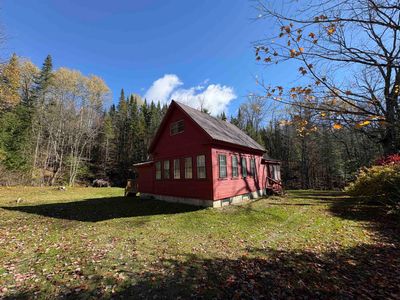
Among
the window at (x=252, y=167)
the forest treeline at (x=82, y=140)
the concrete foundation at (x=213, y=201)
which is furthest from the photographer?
the forest treeline at (x=82, y=140)

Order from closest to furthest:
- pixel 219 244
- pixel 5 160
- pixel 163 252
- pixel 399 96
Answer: pixel 399 96 < pixel 163 252 < pixel 219 244 < pixel 5 160

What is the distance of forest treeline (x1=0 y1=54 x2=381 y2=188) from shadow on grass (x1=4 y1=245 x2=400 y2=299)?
15.6m

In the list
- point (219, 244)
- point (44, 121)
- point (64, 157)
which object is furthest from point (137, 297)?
point (64, 157)

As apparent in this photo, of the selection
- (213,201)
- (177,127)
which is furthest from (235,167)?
(177,127)

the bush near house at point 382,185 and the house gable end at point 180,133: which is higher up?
the house gable end at point 180,133

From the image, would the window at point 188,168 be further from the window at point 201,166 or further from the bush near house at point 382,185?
the bush near house at point 382,185

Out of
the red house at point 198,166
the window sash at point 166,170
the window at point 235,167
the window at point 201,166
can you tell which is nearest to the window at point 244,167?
the red house at point 198,166

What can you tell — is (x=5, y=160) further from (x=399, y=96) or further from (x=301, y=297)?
(x=399, y=96)

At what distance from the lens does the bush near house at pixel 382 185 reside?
1026 cm

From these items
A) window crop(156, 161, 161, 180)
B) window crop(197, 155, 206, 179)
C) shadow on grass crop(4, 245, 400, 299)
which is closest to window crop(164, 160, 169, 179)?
window crop(156, 161, 161, 180)

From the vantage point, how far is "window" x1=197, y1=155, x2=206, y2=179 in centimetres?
1313

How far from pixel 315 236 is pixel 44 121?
36.2 metres

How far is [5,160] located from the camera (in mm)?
23344

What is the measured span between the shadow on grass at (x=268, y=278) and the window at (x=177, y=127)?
415 inches
